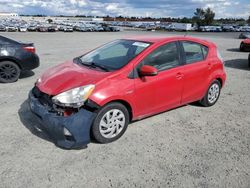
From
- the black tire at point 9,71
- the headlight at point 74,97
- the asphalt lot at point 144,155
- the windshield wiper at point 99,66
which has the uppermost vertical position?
the windshield wiper at point 99,66

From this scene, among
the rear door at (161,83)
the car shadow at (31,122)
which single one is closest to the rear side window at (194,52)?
the rear door at (161,83)

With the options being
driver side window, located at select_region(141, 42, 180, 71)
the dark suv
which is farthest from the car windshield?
the dark suv

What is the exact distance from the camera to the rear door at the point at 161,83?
161 inches

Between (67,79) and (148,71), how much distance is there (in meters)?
1.24

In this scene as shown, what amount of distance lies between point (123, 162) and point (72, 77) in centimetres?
149

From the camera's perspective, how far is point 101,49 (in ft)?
16.3

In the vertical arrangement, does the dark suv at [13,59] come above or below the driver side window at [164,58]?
below

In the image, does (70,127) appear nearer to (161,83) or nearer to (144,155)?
(144,155)

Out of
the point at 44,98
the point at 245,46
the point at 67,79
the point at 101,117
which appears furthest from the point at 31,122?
the point at 245,46

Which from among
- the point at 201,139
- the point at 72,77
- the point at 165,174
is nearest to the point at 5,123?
the point at 72,77

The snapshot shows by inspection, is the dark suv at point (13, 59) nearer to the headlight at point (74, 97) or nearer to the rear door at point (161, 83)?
the headlight at point (74, 97)

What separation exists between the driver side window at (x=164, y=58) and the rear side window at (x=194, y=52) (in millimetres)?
297

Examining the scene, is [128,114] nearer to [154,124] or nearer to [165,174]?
[154,124]

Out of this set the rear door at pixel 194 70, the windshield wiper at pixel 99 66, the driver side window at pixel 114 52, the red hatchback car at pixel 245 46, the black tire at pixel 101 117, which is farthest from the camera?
the red hatchback car at pixel 245 46
